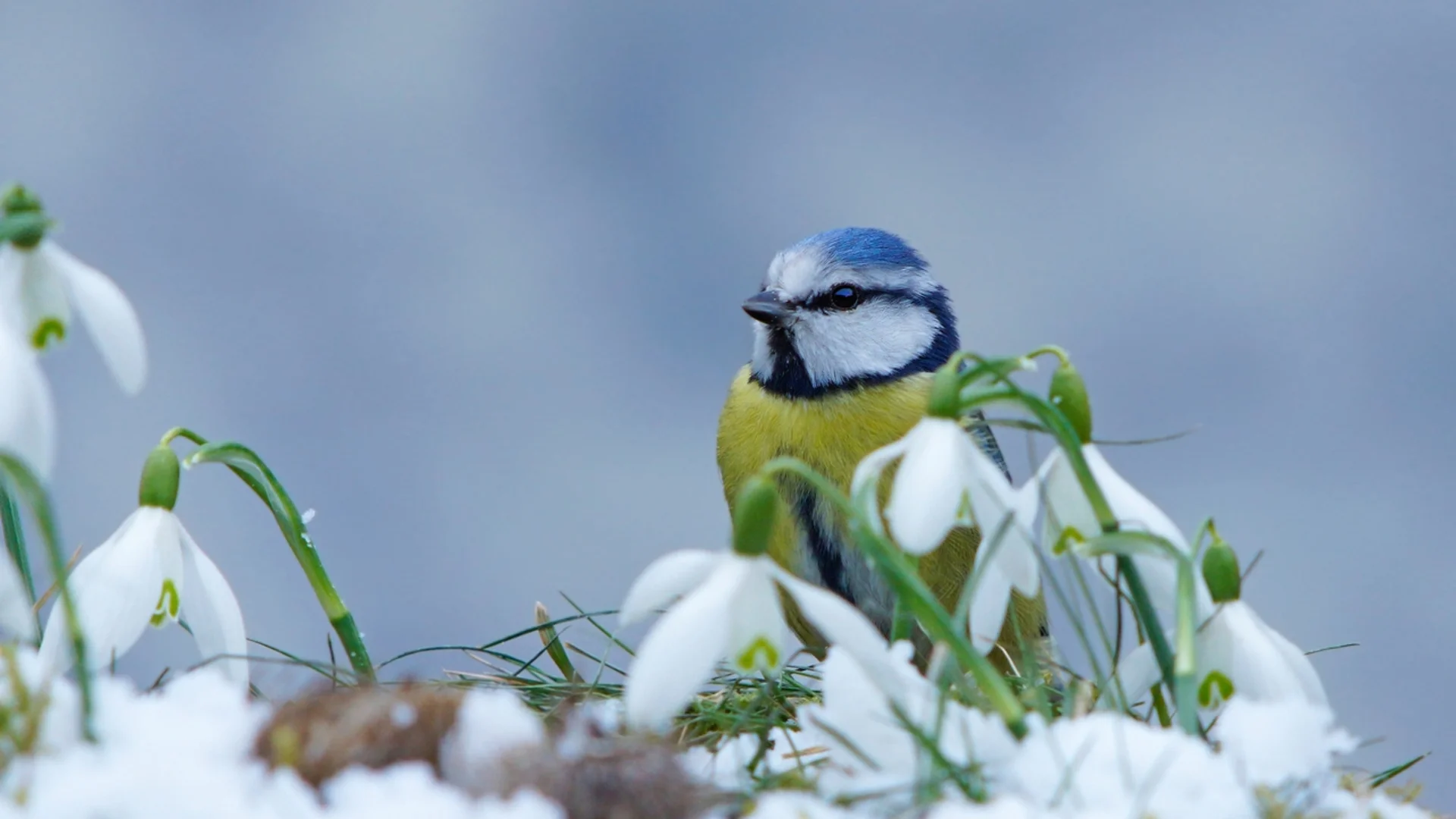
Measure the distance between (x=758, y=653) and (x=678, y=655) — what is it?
0.23ft

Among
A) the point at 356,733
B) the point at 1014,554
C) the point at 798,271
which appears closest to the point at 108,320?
the point at 356,733

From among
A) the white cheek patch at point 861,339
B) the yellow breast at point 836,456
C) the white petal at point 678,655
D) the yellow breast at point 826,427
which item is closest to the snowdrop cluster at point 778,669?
the white petal at point 678,655

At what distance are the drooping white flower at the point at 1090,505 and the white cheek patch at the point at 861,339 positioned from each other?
1167 millimetres

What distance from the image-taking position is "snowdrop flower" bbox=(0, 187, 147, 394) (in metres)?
1.15

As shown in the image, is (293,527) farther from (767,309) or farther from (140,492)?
(767,309)

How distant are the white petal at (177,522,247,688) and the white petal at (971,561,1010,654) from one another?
65 cm

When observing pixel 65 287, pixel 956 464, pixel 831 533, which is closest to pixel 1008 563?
pixel 956 464

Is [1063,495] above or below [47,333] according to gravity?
below

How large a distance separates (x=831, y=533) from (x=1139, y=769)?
1183 millimetres

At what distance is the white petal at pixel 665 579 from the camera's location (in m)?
1.01

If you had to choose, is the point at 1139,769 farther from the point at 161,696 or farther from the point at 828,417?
the point at 828,417

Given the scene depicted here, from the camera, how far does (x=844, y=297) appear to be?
2432 mm

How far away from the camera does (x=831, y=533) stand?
220 cm

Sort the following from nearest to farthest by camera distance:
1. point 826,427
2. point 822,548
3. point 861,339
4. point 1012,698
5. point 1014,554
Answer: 1. point 1012,698
2. point 1014,554
3. point 822,548
4. point 826,427
5. point 861,339
